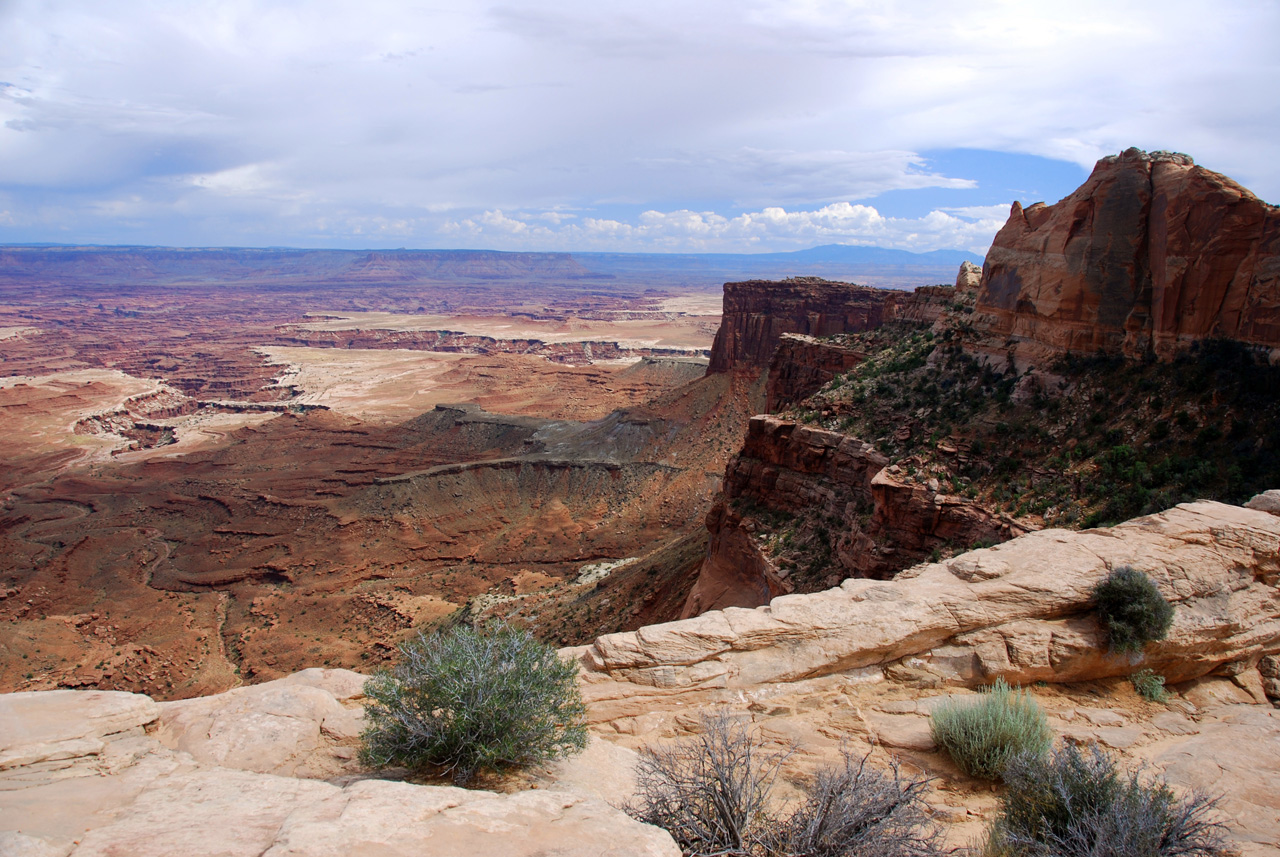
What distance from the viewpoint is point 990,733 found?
249 inches

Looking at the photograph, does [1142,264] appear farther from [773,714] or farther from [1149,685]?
[773,714]

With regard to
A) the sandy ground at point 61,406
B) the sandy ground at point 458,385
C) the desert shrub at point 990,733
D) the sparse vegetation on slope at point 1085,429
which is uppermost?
the sparse vegetation on slope at point 1085,429

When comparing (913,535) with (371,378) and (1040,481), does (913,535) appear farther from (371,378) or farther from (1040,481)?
(371,378)

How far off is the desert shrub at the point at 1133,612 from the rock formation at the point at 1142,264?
28.5 ft

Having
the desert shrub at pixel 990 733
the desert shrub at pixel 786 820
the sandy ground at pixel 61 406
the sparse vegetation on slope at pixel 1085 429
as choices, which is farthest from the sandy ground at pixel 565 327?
the desert shrub at pixel 786 820

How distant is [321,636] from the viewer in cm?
2941

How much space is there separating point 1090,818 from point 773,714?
3395 millimetres

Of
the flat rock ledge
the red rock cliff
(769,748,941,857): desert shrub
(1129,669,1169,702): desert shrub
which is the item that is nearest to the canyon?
the flat rock ledge

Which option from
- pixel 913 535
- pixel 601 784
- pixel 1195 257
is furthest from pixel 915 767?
pixel 1195 257

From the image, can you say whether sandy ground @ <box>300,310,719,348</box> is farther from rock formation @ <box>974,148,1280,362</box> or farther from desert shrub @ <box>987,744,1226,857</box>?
desert shrub @ <box>987,744,1226,857</box>

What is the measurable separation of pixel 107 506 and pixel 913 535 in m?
54.8

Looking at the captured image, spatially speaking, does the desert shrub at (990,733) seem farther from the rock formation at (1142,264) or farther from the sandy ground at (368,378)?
the sandy ground at (368,378)

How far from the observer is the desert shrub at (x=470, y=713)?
5879mm

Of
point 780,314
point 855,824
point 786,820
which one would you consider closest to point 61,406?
point 780,314
